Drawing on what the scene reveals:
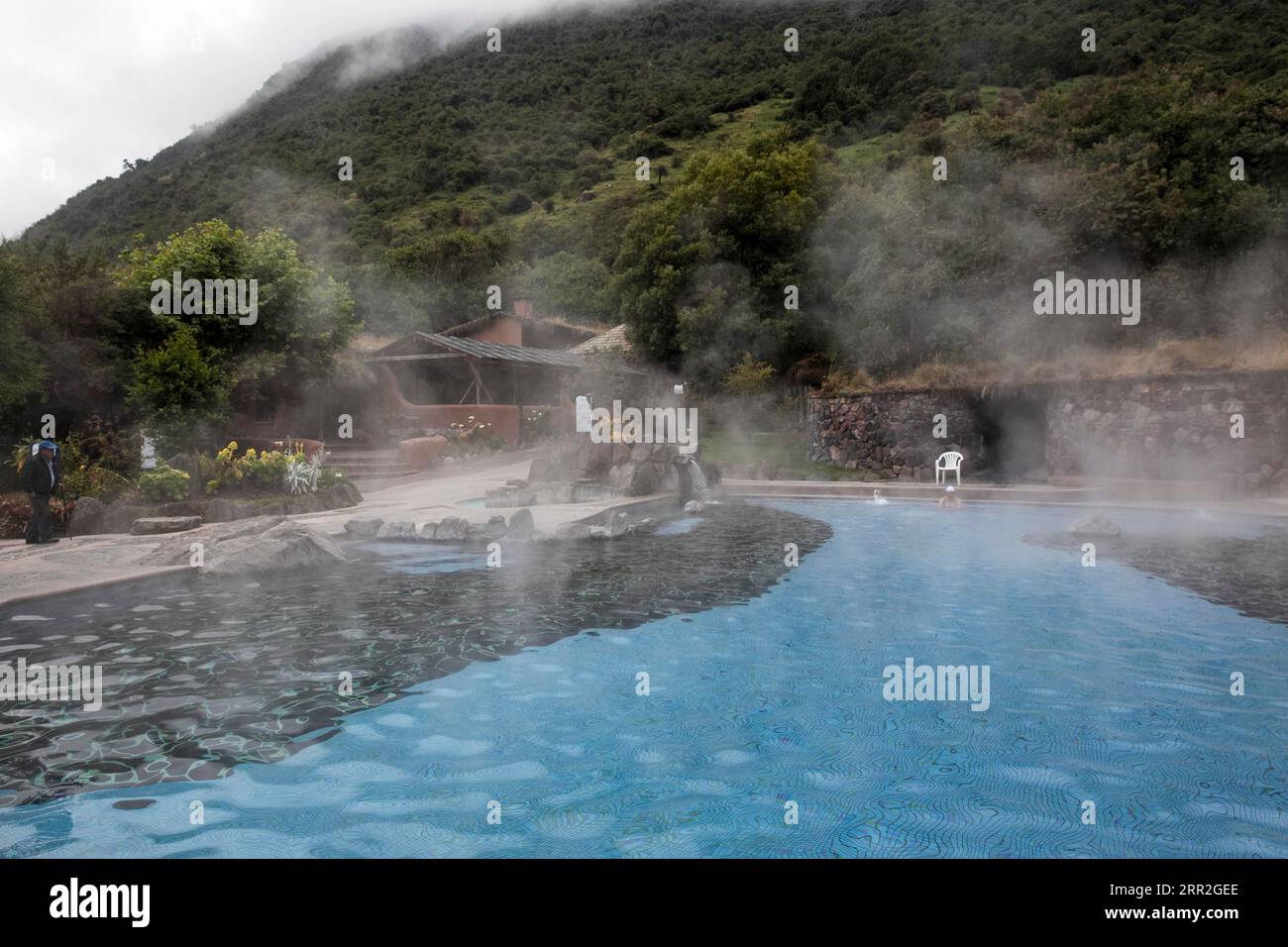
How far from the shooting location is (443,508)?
488 inches

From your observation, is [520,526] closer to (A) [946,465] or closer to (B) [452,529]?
(B) [452,529]

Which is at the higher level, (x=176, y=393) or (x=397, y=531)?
(x=176, y=393)

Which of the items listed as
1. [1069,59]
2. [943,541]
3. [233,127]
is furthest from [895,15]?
[943,541]

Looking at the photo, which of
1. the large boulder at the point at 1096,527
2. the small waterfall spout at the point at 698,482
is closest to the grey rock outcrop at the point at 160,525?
the small waterfall spout at the point at 698,482

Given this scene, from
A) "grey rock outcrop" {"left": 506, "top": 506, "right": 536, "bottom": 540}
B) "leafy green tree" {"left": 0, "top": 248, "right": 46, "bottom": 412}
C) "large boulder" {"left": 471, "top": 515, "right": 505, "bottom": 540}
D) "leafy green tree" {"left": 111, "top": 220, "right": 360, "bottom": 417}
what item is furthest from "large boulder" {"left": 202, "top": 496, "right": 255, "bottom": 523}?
"leafy green tree" {"left": 111, "top": 220, "right": 360, "bottom": 417}

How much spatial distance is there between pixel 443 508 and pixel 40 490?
4.92m

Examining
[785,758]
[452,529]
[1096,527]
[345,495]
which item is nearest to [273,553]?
[452,529]

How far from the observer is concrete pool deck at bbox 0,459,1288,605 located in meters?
7.58

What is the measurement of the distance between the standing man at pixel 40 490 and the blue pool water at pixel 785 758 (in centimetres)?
690

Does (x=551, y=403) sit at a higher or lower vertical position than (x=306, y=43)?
lower

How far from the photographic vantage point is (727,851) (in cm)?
356

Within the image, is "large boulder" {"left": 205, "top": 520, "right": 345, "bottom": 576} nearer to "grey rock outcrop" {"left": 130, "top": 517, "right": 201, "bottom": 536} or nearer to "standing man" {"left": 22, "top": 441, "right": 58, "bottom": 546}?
"grey rock outcrop" {"left": 130, "top": 517, "right": 201, "bottom": 536}
